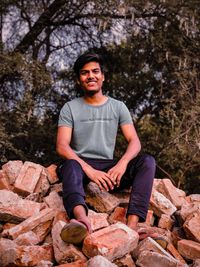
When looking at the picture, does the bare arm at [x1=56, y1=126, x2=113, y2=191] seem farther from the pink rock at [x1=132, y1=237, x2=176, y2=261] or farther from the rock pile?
the pink rock at [x1=132, y1=237, x2=176, y2=261]

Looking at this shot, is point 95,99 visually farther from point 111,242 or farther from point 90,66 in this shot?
point 111,242

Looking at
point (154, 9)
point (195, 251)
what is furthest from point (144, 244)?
point (154, 9)

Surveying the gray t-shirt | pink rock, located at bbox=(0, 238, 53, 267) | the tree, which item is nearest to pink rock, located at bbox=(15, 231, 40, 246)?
pink rock, located at bbox=(0, 238, 53, 267)

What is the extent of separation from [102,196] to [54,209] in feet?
1.38

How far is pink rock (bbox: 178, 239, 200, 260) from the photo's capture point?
3467 millimetres

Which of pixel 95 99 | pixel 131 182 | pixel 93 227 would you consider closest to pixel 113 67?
pixel 95 99

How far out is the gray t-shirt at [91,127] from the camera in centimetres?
399

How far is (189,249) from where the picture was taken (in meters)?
3.50

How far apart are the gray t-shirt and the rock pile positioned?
0.32m

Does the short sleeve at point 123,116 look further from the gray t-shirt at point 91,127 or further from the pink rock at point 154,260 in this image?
the pink rock at point 154,260

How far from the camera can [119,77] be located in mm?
8789

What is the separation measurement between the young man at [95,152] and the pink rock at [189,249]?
0.36m

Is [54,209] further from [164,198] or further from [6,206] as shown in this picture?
[164,198]

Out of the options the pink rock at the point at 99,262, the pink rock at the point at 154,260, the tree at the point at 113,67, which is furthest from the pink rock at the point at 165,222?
the tree at the point at 113,67
